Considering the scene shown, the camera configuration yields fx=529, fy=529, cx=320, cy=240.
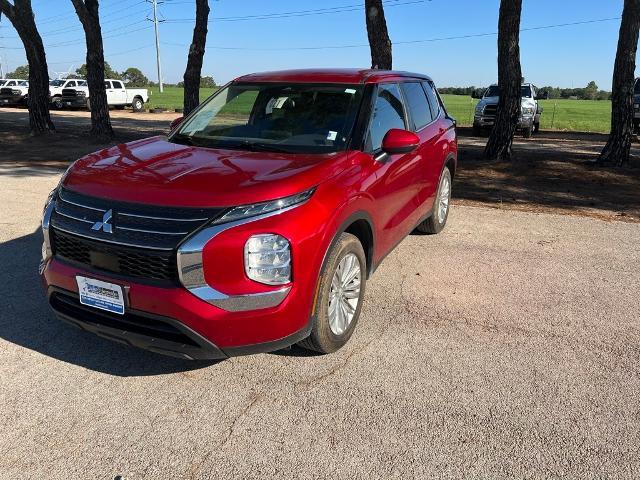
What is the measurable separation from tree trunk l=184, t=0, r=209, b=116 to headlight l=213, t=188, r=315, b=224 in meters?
12.4

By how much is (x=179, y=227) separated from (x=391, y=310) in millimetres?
2064

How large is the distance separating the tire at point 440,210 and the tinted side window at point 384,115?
1459 millimetres

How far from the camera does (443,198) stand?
6.27m

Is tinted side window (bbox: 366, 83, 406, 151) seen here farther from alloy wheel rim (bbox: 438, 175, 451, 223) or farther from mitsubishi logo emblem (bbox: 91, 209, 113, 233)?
mitsubishi logo emblem (bbox: 91, 209, 113, 233)

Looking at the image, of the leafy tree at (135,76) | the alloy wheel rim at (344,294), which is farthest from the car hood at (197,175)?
the leafy tree at (135,76)

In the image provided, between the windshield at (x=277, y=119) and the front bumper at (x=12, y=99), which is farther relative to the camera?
the front bumper at (x=12, y=99)

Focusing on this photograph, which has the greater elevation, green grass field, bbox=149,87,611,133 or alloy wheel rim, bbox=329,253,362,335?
green grass field, bbox=149,87,611,133

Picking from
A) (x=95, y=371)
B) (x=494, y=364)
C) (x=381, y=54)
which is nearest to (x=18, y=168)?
(x=381, y=54)

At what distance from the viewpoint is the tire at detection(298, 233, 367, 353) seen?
3188 millimetres

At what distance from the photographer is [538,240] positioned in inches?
241

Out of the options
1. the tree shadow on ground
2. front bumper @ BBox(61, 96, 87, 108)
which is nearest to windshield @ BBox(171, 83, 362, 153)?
the tree shadow on ground

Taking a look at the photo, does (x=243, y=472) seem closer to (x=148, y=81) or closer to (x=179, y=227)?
(x=179, y=227)

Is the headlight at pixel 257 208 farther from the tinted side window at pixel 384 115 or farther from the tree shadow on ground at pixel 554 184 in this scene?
the tree shadow on ground at pixel 554 184

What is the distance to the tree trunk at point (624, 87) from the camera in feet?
32.5
